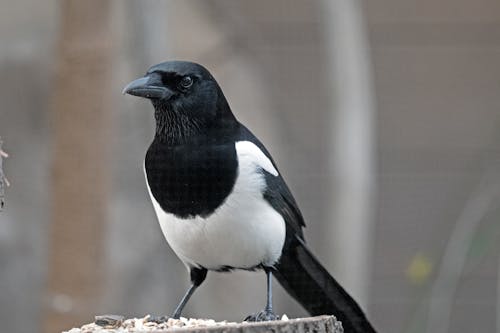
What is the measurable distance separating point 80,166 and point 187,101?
691 mm

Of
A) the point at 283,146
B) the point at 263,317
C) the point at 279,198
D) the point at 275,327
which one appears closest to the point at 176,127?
the point at 279,198

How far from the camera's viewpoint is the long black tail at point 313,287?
2.07 meters

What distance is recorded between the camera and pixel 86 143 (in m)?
2.65

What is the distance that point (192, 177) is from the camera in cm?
199

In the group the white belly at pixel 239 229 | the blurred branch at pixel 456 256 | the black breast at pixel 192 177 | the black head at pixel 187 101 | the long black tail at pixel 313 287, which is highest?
the black head at pixel 187 101

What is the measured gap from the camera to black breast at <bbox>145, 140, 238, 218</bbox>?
6.54ft

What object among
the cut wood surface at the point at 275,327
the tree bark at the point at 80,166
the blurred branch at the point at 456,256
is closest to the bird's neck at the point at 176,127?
the cut wood surface at the point at 275,327

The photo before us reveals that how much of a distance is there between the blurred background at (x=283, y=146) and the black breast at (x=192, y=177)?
0.65 metres

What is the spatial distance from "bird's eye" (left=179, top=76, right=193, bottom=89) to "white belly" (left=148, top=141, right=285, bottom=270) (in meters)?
0.15

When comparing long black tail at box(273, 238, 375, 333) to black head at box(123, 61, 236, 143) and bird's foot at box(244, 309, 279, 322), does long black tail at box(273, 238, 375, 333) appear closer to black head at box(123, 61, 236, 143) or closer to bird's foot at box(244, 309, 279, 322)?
bird's foot at box(244, 309, 279, 322)

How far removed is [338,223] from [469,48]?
111cm

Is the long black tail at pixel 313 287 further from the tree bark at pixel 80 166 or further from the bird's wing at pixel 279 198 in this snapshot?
the tree bark at pixel 80 166

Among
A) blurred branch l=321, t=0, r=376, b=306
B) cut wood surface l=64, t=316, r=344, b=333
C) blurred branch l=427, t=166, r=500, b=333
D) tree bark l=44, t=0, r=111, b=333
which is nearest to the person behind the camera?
cut wood surface l=64, t=316, r=344, b=333

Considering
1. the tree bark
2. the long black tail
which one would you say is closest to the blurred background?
the tree bark
